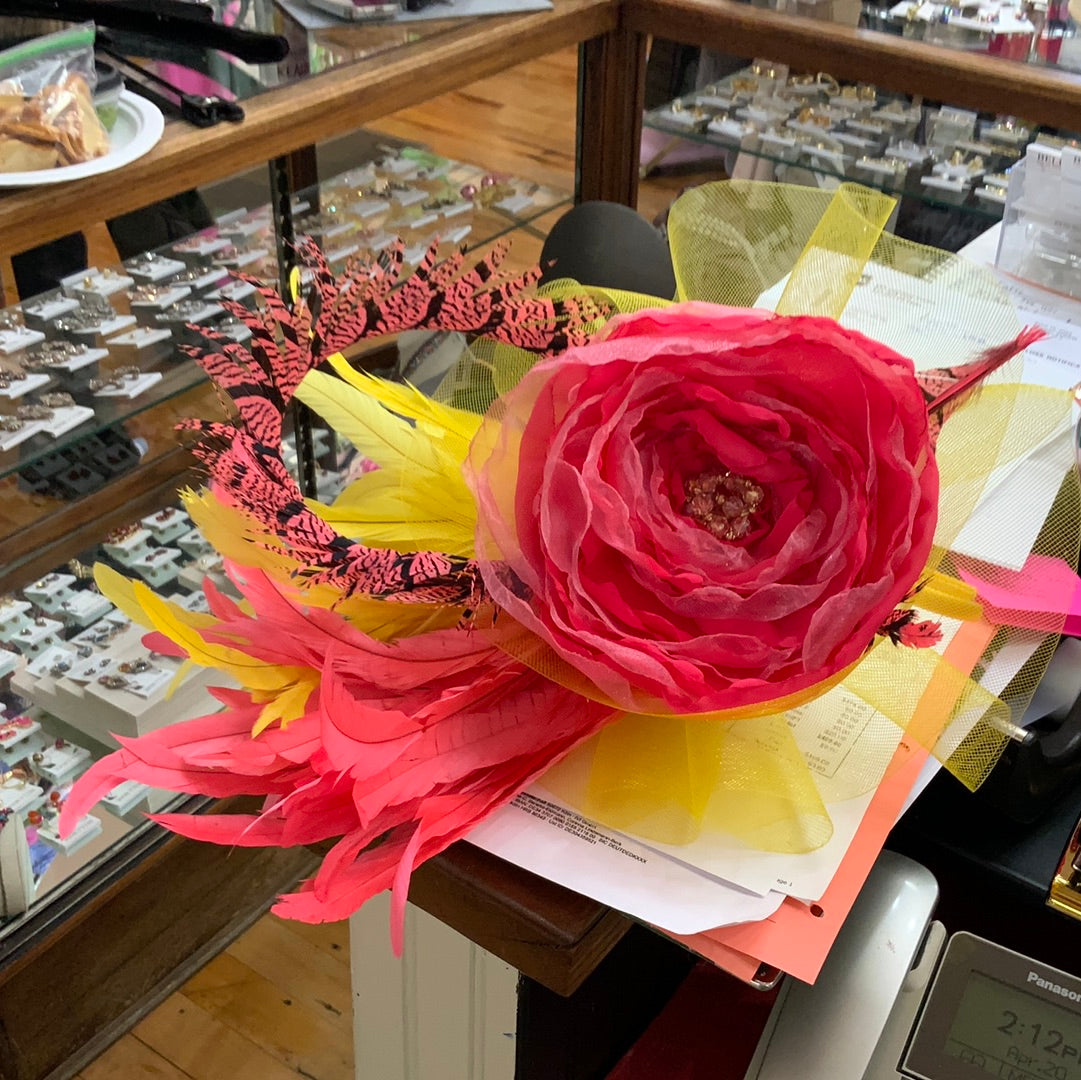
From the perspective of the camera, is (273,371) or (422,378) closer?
(273,371)

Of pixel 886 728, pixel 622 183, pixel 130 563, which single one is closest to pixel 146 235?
pixel 130 563

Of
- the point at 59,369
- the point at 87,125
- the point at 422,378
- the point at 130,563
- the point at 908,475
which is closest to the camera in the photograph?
the point at 908,475

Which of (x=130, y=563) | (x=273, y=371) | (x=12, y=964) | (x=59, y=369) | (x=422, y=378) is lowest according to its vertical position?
(x=12, y=964)

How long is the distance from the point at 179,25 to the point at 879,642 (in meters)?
0.89

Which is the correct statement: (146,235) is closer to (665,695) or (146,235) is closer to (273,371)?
(273,371)

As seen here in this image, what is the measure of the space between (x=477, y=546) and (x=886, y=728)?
195 mm

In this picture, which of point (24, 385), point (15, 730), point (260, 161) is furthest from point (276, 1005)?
point (260, 161)

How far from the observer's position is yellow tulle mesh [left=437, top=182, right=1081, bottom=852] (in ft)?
1.51

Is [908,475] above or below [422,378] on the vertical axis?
above

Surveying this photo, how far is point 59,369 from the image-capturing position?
113 centimetres

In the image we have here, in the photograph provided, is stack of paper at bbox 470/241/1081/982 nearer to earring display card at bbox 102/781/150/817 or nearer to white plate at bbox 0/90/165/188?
white plate at bbox 0/90/165/188

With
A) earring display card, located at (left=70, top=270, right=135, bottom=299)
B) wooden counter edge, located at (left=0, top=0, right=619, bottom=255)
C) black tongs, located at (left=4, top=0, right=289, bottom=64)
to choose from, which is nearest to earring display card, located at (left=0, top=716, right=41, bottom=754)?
earring display card, located at (left=70, top=270, right=135, bottom=299)

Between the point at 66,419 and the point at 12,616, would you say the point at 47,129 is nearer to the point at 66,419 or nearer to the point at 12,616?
the point at 66,419

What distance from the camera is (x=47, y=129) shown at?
2.89 feet
